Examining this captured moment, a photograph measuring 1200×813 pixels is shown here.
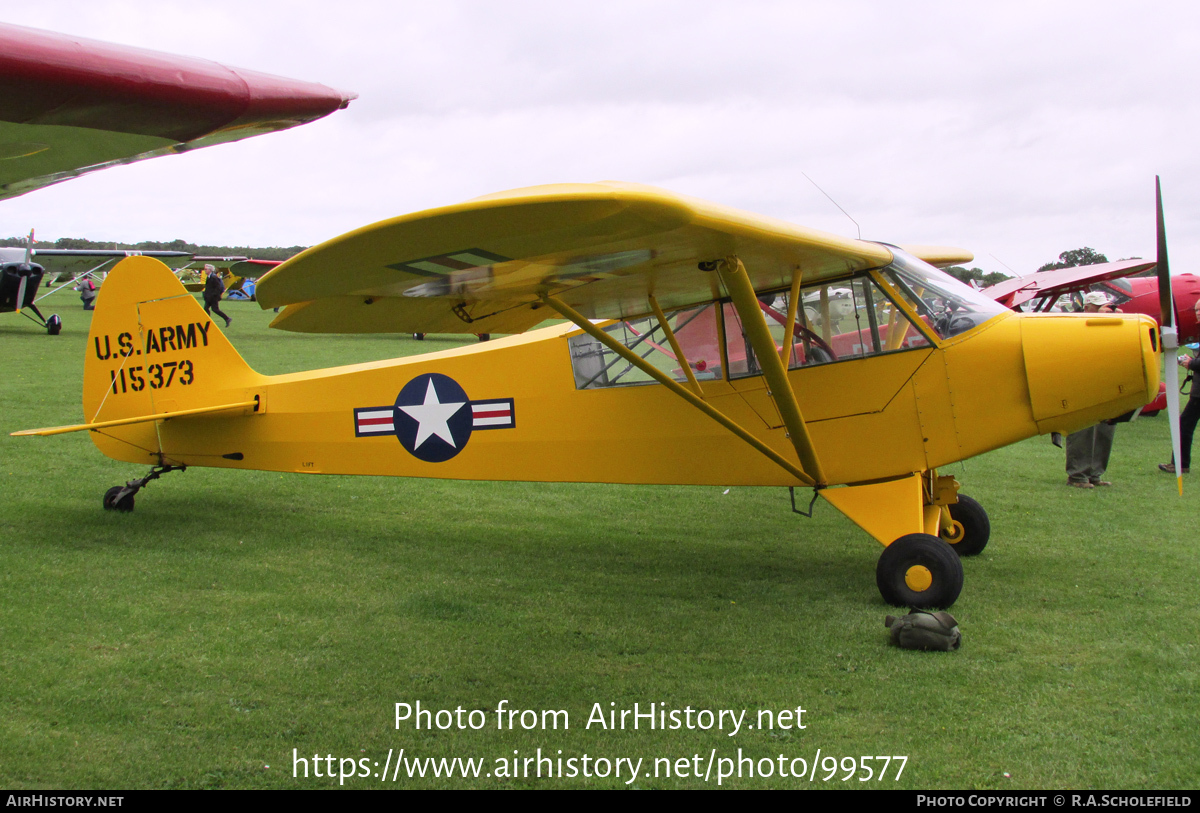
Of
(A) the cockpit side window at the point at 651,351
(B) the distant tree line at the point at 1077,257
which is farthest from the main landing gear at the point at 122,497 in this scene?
(B) the distant tree line at the point at 1077,257

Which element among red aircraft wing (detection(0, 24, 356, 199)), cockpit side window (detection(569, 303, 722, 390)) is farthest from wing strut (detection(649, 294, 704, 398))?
red aircraft wing (detection(0, 24, 356, 199))

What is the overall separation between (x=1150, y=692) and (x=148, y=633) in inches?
199

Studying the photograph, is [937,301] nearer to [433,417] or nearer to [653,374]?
[653,374]

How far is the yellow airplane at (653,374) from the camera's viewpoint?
14.0 feet

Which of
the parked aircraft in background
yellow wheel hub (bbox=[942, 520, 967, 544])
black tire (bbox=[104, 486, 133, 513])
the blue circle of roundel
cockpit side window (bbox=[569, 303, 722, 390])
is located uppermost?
the parked aircraft in background

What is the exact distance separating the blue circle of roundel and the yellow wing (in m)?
0.47

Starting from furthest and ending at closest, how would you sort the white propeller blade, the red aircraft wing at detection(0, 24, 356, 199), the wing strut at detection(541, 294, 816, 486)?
the white propeller blade → the wing strut at detection(541, 294, 816, 486) → the red aircraft wing at detection(0, 24, 356, 199)

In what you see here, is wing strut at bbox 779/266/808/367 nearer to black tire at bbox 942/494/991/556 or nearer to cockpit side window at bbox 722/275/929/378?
cockpit side window at bbox 722/275/929/378

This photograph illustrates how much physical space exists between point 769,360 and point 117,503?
541 cm

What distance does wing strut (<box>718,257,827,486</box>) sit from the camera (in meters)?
4.26

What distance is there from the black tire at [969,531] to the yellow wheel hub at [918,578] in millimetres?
1433

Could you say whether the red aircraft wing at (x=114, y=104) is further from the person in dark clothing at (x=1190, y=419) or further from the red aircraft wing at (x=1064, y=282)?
the red aircraft wing at (x=1064, y=282)

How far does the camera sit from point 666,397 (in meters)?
5.84

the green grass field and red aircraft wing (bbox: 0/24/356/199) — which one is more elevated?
red aircraft wing (bbox: 0/24/356/199)
